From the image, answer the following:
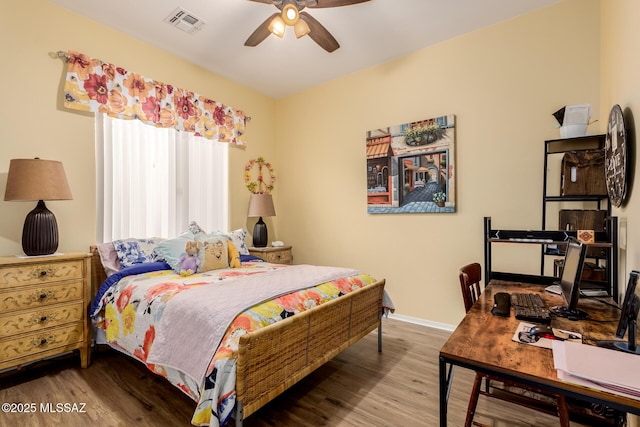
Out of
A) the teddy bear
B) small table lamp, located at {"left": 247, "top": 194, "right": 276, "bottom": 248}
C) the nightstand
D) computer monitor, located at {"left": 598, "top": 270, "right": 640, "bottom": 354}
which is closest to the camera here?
computer monitor, located at {"left": 598, "top": 270, "right": 640, "bottom": 354}

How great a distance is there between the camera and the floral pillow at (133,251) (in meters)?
2.70

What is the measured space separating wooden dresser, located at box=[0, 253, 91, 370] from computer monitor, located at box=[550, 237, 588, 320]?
3.09 m

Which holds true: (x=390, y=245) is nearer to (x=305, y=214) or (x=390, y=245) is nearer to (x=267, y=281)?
(x=305, y=214)

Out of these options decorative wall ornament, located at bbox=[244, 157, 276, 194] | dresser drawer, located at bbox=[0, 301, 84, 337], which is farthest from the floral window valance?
dresser drawer, located at bbox=[0, 301, 84, 337]

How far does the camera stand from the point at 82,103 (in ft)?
8.96

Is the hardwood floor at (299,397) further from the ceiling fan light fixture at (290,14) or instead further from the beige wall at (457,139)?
the ceiling fan light fixture at (290,14)

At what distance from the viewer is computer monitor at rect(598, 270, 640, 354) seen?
1030mm

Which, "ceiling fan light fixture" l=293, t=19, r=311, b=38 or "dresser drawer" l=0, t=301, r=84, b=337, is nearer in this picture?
"dresser drawer" l=0, t=301, r=84, b=337

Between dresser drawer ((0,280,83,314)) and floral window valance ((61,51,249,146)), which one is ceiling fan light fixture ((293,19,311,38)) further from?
dresser drawer ((0,280,83,314))

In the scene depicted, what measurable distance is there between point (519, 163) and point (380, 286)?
1.67 meters

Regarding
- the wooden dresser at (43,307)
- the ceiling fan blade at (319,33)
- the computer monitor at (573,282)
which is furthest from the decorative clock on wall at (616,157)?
the wooden dresser at (43,307)

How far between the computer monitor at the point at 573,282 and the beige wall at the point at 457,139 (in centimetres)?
133

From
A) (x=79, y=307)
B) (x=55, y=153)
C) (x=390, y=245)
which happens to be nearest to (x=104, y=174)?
(x=55, y=153)

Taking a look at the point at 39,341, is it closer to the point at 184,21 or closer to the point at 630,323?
the point at 184,21
